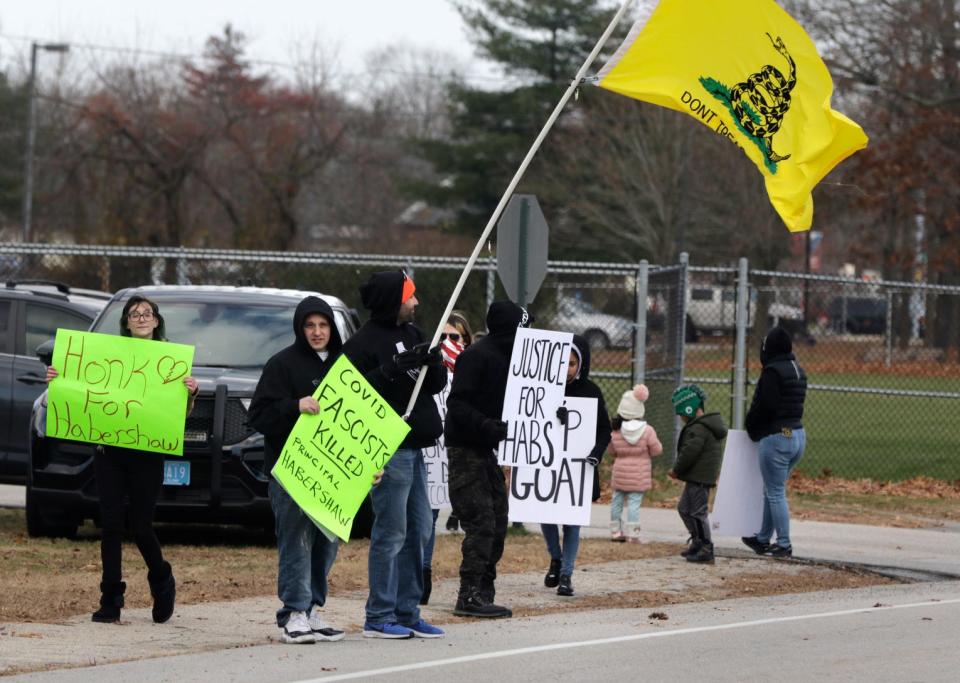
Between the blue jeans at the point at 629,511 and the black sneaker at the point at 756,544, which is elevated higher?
the blue jeans at the point at 629,511

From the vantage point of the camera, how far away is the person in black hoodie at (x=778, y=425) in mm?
12852

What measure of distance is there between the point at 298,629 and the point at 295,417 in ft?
3.61

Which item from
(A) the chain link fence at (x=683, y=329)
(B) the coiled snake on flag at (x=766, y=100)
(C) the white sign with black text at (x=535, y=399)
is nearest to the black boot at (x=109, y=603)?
(C) the white sign with black text at (x=535, y=399)

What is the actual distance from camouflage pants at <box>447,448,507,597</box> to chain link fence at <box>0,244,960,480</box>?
23.9 feet

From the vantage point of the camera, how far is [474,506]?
9570 millimetres

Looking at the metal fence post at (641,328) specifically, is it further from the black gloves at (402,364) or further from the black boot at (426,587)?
the black gloves at (402,364)

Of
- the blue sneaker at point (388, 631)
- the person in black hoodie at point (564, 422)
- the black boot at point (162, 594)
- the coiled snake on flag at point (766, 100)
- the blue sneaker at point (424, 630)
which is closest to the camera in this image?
the blue sneaker at point (388, 631)

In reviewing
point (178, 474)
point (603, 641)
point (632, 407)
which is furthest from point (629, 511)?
point (603, 641)

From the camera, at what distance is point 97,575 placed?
10672mm

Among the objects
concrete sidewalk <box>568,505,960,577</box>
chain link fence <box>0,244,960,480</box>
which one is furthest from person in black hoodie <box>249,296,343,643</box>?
chain link fence <box>0,244,960,480</box>

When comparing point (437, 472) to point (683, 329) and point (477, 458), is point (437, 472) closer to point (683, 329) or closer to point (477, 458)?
point (477, 458)

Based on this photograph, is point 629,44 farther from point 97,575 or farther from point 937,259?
point 937,259

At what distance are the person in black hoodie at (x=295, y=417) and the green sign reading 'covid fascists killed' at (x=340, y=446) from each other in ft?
0.33

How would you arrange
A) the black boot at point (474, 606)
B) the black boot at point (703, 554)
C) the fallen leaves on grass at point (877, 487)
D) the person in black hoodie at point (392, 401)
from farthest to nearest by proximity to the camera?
the fallen leaves on grass at point (877, 487) → the black boot at point (703, 554) → the black boot at point (474, 606) → the person in black hoodie at point (392, 401)
